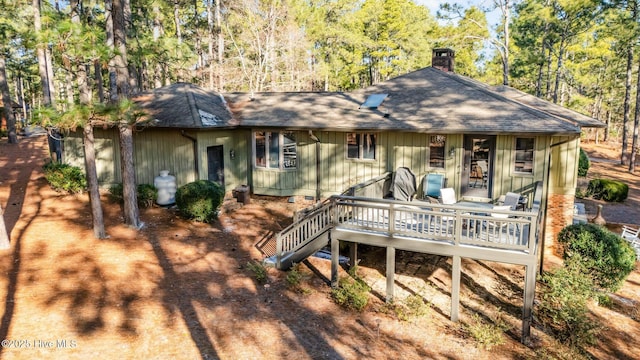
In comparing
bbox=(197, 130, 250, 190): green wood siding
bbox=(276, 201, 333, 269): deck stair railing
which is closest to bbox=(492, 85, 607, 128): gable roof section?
bbox=(276, 201, 333, 269): deck stair railing

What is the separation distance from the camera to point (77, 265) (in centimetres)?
945

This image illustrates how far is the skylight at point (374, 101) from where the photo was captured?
A: 13836 mm

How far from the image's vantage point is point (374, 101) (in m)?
14.1

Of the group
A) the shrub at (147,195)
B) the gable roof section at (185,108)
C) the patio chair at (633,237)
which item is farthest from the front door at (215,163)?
the patio chair at (633,237)

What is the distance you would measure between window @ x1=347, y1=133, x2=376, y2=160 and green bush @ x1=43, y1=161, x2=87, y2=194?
9.55 metres

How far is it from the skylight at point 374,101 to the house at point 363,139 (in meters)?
0.03

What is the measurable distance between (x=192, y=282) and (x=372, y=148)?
22.5 ft

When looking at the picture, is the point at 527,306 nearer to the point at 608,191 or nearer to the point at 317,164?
the point at 317,164

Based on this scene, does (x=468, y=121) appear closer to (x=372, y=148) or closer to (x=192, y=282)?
(x=372, y=148)

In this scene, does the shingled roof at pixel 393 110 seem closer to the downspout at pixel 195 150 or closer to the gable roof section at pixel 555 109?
the gable roof section at pixel 555 109

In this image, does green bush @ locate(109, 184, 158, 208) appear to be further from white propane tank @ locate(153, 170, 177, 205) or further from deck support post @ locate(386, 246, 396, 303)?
deck support post @ locate(386, 246, 396, 303)

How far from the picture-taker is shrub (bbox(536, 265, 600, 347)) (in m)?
8.33

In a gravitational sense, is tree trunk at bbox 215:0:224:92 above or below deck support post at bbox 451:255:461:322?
above

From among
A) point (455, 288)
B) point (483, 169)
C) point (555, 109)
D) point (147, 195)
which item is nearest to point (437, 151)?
point (483, 169)
